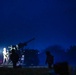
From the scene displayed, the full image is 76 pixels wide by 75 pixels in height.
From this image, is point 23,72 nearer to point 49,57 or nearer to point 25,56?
point 49,57

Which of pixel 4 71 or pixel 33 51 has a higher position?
pixel 33 51

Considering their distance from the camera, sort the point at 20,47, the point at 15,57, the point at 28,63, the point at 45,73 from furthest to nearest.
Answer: the point at 28,63
the point at 20,47
the point at 15,57
the point at 45,73

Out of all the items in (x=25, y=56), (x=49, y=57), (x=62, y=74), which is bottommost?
(x=62, y=74)

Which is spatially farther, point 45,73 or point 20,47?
point 20,47

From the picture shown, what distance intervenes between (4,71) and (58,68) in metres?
14.3

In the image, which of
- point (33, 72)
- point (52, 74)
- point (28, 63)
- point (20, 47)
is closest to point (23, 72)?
point (33, 72)

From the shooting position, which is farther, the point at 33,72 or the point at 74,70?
the point at 33,72

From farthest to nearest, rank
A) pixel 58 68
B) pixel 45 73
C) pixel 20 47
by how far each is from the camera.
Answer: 1. pixel 20 47
2. pixel 45 73
3. pixel 58 68

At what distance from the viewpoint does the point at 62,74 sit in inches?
355

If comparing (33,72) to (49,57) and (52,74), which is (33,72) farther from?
(52,74)

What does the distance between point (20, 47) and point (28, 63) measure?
7302 mm

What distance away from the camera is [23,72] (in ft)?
73.5

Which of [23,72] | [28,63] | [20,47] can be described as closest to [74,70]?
[23,72]

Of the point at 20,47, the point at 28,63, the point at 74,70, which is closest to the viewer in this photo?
the point at 74,70
